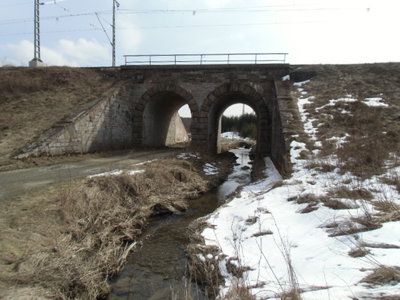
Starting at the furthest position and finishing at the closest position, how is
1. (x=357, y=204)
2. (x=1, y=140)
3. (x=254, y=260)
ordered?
1. (x=1, y=140)
2. (x=357, y=204)
3. (x=254, y=260)

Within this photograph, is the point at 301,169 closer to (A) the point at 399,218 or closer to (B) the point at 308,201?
(B) the point at 308,201

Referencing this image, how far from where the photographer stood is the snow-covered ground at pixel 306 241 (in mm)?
3348

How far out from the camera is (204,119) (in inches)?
799

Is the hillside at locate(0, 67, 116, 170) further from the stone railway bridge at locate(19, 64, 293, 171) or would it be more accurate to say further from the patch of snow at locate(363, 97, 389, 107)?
the patch of snow at locate(363, 97, 389, 107)

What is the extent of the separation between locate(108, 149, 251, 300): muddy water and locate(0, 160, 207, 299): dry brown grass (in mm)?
258

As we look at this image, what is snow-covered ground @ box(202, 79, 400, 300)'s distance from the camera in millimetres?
3348

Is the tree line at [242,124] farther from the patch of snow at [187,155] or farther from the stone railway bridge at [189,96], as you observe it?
the patch of snow at [187,155]

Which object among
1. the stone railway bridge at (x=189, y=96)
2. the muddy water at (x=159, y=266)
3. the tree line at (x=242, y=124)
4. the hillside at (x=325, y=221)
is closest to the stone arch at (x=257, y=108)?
the stone railway bridge at (x=189, y=96)

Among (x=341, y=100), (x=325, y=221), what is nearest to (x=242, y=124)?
(x=341, y=100)

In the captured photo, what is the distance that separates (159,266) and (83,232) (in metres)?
1.90

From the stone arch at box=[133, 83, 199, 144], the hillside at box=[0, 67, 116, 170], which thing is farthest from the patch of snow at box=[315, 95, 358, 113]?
the hillside at box=[0, 67, 116, 170]

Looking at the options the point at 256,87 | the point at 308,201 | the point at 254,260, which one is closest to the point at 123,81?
the point at 256,87

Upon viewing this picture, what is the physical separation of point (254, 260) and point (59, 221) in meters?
4.22

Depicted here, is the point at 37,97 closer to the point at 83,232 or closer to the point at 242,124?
the point at 83,232
